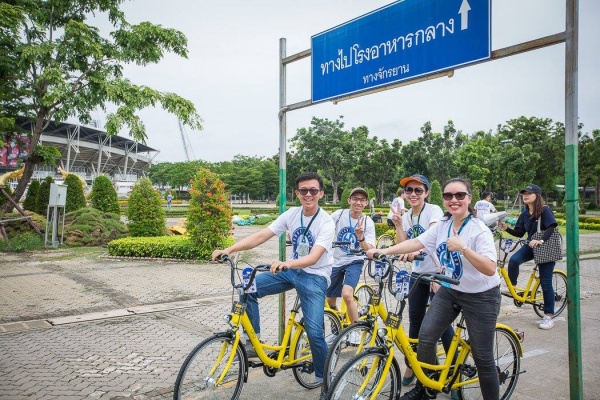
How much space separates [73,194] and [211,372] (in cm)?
1874

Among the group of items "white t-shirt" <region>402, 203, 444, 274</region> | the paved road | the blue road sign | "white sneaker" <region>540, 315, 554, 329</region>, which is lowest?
the paved road

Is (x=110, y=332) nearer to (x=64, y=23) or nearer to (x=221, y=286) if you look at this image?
(x=221, y=286)

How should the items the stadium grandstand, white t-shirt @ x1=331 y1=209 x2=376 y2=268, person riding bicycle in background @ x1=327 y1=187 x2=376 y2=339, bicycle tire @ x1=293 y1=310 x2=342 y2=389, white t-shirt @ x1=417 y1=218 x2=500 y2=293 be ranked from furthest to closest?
1. the stadium grandstand
2. white t-shirt @ x1=331 y1=209 x2=376 y2=268
3. person riding bicycle in background @ x1=327 y1=187 x2=376 y2=339
4. bicycle tire @ x1=293 y1=310 x2=342 y2=389
5. white t-shirt @ x1=417 y1=218 x2=500 y2=293

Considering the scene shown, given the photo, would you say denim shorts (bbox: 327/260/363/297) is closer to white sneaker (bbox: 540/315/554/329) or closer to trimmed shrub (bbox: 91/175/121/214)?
white sneaker (bbox: 540/315/554/329)

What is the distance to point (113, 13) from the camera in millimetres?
18828

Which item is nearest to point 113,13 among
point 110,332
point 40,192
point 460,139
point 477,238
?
point 40,192

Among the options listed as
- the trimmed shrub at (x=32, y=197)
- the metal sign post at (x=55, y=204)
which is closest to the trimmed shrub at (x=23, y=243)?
the metal sign post at (x=55, y=204)

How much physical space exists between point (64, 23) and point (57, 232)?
8486mm

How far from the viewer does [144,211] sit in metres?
15.8

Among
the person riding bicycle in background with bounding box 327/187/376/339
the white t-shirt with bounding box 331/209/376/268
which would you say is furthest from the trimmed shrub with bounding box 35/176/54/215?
the person riding bicycle in background with bounding box 327/187/376/339

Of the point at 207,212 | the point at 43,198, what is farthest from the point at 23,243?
the point at 207,212

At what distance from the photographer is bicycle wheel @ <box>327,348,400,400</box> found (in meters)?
2.98

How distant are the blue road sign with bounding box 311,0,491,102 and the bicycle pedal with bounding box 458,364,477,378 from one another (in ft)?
7.42

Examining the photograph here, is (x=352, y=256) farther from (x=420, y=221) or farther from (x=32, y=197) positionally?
(x=32, y=197)
